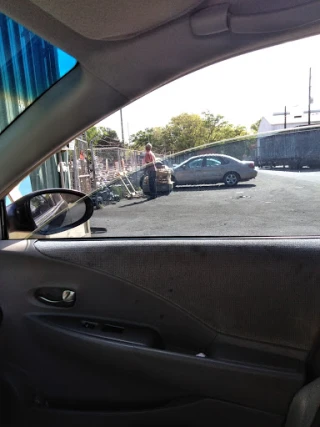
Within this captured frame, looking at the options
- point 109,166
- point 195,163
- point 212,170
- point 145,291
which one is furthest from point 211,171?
point 145,291

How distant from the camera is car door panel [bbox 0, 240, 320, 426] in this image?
171cm

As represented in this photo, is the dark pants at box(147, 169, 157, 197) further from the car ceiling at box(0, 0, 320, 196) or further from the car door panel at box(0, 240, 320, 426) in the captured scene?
the car ceiling at box(0, 0, 320, 196)

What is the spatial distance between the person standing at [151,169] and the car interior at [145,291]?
1.36ft

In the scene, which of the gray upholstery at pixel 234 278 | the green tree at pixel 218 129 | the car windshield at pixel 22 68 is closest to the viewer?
the car windshield at pixel 22 68

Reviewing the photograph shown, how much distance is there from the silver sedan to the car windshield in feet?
3.22

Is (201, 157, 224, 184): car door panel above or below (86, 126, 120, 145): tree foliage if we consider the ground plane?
below

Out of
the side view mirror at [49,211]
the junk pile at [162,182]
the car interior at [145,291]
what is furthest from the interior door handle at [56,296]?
the junk pile at [162,182]

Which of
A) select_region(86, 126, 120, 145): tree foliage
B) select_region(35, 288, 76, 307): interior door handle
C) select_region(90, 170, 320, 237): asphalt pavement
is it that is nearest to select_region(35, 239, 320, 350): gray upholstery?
select_region(35, 288, 76, 307): interior door handle

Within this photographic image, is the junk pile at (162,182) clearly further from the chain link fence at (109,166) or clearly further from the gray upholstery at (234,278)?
the gray upholstery at (234,278)

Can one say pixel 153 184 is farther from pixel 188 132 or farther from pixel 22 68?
pixel 22 68

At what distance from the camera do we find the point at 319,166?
7.30 feet

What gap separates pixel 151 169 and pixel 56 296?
0.95 metres

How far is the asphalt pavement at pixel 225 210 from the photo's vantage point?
7.56 ft

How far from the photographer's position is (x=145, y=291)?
1921 millimetres
